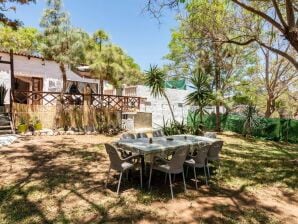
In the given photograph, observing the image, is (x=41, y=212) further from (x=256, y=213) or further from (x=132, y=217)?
(x=256, y=213)

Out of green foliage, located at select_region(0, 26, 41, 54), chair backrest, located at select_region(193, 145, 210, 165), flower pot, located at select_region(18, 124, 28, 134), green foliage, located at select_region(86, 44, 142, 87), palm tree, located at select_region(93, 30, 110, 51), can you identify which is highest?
green foliage, located at select_region(0, 26, 41, 54)

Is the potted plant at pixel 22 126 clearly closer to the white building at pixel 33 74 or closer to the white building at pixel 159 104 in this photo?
the white building at pixel 33 74

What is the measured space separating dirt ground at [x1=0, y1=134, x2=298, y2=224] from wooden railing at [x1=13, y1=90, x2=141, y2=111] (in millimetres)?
5775

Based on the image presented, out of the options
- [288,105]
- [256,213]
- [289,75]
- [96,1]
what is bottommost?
[256,213]

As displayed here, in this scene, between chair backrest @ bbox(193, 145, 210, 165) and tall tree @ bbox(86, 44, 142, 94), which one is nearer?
chair backrest @ bbox(193, 145, 210, 165)

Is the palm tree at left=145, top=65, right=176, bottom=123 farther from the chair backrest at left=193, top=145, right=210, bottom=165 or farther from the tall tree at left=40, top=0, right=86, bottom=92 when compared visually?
the chair backrest at left=193, top=145, right=210, bottom=165

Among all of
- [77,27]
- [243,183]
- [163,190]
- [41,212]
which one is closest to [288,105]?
[77,27]

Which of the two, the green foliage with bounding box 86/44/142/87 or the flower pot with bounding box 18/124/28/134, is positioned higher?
the green foliage with bounding box 86/44/142/87

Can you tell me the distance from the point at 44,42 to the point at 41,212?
1097 centimetres

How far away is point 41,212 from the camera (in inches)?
177

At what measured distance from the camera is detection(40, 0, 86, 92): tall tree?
43.4 ft

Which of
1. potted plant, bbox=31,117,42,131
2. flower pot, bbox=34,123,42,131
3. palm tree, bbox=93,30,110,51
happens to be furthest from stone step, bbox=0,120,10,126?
palm tree, bbox=93,30,110,51

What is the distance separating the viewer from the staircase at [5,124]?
36.4 feet

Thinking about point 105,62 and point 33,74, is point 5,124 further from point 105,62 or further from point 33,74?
point 105,62
